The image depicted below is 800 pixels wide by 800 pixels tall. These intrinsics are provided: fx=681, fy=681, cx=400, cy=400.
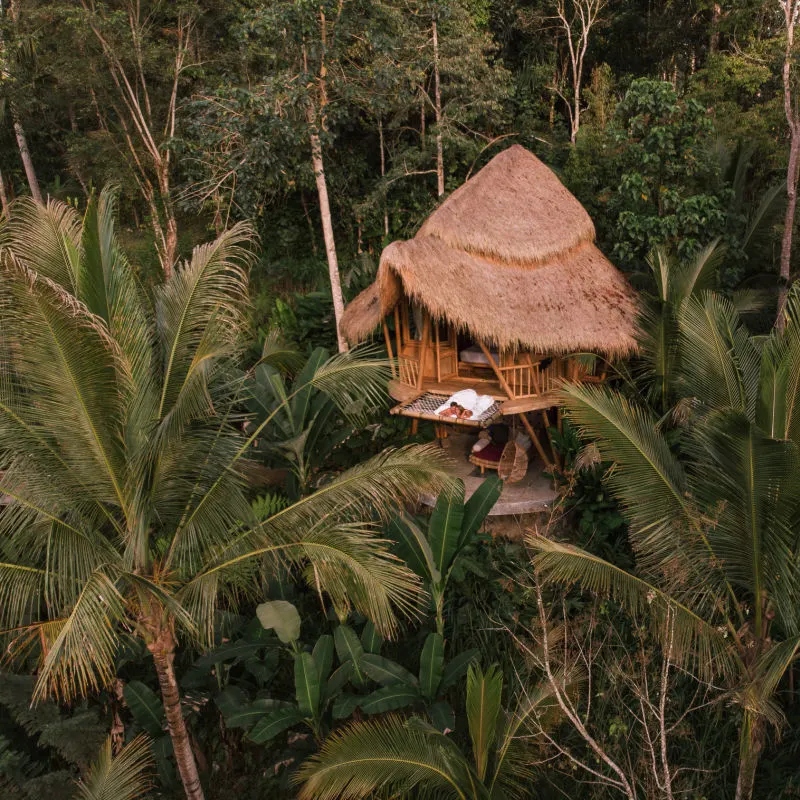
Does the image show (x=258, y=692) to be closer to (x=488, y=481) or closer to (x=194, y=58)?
(x=488, y=481)

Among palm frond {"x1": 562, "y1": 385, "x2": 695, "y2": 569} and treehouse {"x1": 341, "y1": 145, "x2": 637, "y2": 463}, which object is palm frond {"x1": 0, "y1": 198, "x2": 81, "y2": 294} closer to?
palm frond {"x1": 562, "y1": 385, "x2": 695, "y2": 569}

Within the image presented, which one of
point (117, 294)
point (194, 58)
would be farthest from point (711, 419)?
point (194, 58)

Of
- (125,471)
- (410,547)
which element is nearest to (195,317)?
(125,471)

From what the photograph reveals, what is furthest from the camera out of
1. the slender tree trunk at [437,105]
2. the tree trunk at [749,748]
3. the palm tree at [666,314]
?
the slender tree trunk at [437,105]

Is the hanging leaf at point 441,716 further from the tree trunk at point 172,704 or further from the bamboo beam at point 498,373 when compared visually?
the bamboo beam at point 498,373

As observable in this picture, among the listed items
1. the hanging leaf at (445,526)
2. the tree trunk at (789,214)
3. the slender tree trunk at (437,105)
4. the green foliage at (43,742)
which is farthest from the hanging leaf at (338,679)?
the slender tree trunk at (437,105)

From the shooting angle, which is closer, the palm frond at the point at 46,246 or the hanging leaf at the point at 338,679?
the palm frond at the point at 46,246
